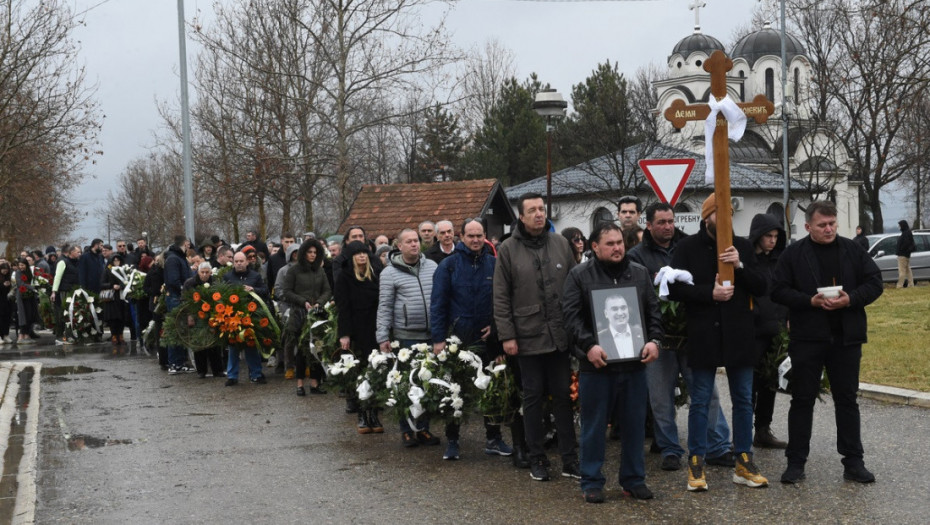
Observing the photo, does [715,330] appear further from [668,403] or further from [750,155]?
[750,155]

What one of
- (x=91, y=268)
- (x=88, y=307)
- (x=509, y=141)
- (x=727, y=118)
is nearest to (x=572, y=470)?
(x=727, y=118)

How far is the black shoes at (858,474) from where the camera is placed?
7242mm

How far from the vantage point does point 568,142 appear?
5794cm

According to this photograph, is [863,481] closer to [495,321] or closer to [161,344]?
[495,321]

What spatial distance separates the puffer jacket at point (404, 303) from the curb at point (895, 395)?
16.2ft

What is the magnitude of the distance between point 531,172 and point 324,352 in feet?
177

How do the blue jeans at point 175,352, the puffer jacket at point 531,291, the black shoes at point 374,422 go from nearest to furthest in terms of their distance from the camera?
the puffer jacket at point 531,291 < the black shoes at point 374,422 < the blue jeans at point 175,352

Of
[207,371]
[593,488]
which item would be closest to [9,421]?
[207,371]

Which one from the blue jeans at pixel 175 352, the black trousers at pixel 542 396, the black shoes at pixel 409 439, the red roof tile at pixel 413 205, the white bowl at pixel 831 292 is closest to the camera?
the white bowl at pixel 831 292

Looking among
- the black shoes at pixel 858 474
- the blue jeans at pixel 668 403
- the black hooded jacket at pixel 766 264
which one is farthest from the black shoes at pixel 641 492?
the black hooded jacket at pixel 766 264

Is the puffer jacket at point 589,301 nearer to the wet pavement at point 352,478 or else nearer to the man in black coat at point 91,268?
the wet pavement at point 352,478

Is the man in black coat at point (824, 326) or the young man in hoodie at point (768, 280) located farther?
the young man in hoodie at point (768, 280)

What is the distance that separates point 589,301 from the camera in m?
7.04

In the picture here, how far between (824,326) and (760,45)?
70122mm
